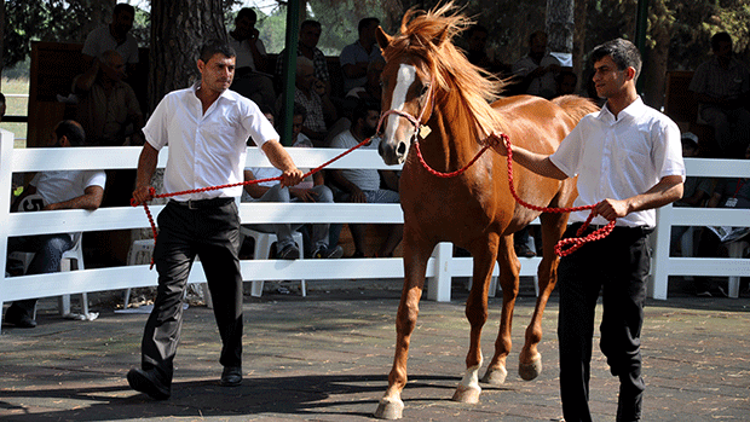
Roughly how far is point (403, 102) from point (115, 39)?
21.1ft

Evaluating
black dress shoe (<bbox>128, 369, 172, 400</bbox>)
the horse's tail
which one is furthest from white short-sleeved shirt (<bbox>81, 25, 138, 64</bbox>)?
black dress shoe (<bbox>128, 369, 172, 400</bbox>)

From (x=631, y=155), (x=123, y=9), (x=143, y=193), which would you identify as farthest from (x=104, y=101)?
(x=631, y=155)

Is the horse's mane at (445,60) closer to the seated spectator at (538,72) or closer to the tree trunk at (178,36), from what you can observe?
the tree trunk at (178,36)

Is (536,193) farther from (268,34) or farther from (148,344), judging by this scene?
(268,34)

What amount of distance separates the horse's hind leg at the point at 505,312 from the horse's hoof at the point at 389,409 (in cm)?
102

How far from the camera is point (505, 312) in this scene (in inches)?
245

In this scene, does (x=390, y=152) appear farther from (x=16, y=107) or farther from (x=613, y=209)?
(x=16, y=107)

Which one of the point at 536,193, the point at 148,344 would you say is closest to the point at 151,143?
the point at 148,344

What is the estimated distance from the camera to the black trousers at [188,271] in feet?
17.4

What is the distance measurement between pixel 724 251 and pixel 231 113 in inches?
273

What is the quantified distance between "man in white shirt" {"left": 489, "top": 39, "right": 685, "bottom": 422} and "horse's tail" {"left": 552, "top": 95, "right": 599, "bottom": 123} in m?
2.94

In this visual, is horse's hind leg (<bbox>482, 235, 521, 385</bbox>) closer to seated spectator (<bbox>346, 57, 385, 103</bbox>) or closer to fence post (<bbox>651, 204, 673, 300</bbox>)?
fence post (<bbox>651, 204, 673, 300</bbox>)

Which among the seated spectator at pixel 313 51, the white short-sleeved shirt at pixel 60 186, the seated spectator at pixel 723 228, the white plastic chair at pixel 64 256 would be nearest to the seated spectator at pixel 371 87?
the seated spectator at pixel 313 51

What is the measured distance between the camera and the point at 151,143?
5.60 m
